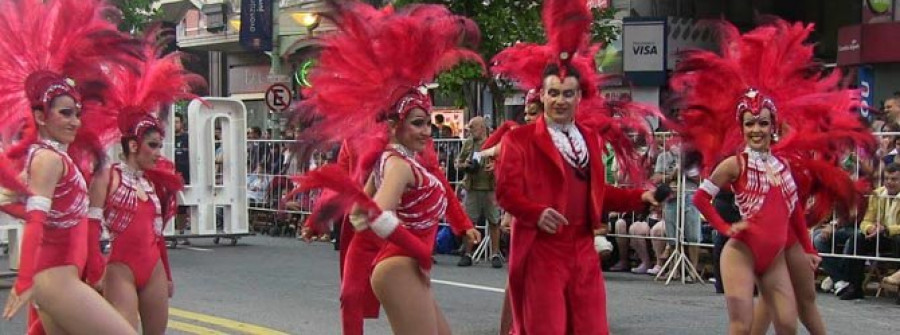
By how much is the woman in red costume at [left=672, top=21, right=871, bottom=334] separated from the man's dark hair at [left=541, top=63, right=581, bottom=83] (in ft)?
3.98

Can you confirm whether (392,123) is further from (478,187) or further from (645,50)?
(645,50)

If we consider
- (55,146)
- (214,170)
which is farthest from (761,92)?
(214,170)

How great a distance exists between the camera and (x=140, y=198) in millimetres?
6578

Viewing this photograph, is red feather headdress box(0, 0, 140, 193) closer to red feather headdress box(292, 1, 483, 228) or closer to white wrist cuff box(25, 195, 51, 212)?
white wrist cuff box(25, 195, 51, 212)

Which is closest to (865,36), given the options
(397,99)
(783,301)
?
(783,301)

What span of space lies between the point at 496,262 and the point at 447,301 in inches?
124

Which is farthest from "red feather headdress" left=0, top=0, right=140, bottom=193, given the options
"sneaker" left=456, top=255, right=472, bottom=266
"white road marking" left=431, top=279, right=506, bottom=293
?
"sneaker" left=456, top=255, right=472, bottom=266

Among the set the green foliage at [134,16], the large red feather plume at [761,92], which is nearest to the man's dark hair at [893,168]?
the large red feather plume at [761,92]

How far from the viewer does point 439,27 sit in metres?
6.14

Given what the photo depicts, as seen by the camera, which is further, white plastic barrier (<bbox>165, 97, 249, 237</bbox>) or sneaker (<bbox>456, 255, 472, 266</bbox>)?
white plastic barrier (<bbox>165, 97, 249, 237</bbox>)

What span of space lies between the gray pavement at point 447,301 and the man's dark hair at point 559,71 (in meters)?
3.35

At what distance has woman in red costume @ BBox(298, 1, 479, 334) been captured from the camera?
5.71m

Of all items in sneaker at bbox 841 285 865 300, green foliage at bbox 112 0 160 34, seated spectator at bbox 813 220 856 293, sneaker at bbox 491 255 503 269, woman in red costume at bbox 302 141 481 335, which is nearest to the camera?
woman in red costume at bbox 302 141 481 335

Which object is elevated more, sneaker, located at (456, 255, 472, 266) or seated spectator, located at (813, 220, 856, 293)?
seated spectator, located at (813, 220, 856, 293)
